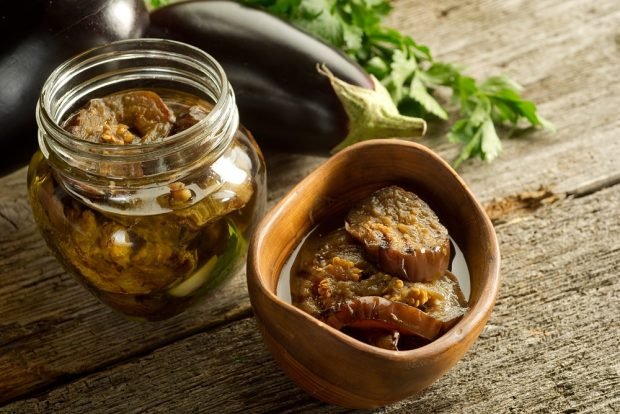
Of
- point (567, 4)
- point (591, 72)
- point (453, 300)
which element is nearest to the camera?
point (453, 300)

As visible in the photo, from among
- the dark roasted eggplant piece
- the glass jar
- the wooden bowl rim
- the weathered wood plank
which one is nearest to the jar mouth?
the glass jar

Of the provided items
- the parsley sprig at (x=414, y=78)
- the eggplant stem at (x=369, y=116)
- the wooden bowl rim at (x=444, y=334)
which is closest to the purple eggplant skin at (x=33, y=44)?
the parsley sprig at (x=414, y=78)

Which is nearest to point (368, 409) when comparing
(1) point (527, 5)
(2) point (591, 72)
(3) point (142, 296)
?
(3) point (142, 296)

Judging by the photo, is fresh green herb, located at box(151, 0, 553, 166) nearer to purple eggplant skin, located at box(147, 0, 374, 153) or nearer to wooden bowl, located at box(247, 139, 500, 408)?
purple eggplant skin, located at box(147, 0, 374, 153)

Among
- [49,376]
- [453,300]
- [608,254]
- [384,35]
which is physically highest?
[384,35]

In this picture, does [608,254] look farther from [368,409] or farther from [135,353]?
[135,353]

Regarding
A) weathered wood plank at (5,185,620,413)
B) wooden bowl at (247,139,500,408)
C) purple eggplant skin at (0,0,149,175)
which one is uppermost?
purple eggplant skin at (0,0,149,175)

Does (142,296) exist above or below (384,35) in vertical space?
below

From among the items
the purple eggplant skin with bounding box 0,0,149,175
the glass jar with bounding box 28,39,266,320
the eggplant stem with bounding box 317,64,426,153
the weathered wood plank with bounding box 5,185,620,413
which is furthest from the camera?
the eggplant stem with bounding box 317,64,426,153
